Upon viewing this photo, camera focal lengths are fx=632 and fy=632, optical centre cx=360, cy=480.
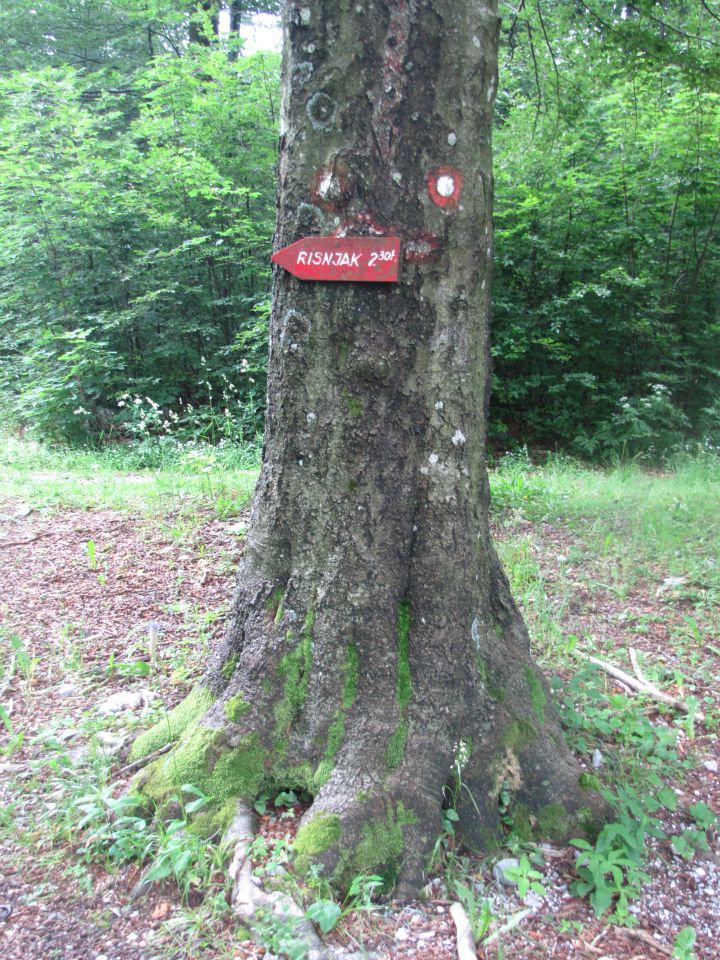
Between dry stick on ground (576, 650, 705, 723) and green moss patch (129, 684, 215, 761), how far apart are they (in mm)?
1809

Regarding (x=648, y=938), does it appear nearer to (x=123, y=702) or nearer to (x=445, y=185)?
(x=123, y=702)

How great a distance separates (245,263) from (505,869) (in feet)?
31.4

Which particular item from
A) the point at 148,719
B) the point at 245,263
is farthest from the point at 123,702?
the point at 245,263

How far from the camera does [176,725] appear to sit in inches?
92.5

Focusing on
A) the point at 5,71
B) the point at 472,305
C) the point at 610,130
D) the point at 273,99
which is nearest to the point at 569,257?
the point at 610,130

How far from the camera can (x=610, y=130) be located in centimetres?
880

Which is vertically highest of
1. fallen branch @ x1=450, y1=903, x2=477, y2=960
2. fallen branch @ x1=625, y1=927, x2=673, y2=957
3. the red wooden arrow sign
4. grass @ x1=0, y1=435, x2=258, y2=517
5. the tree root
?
the red wooden arrow sign

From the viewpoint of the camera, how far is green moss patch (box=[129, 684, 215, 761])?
2.31 m

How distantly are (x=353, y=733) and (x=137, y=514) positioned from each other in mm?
3142

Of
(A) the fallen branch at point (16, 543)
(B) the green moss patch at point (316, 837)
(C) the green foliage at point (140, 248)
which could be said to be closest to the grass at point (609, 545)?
(B) the green moss patch at point (316, 837)

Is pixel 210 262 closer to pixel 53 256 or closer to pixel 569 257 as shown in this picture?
pixel 53 256

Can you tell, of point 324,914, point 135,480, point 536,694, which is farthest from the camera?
point 135,480

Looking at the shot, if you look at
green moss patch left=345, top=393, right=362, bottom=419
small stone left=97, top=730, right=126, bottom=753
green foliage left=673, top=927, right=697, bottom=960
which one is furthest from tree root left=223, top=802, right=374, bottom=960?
green moss patch left=345, top=393, right=362, bottom=419

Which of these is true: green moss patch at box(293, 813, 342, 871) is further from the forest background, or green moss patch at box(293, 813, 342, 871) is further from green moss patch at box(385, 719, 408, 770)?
the forest background
